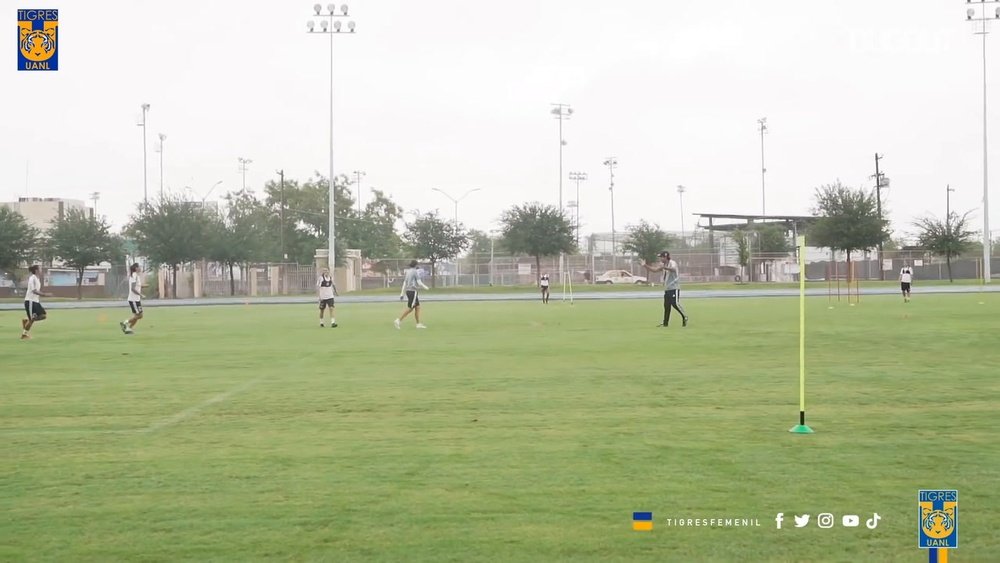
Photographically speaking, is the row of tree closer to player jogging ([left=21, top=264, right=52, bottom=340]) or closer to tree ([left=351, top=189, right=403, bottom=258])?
tree ([left=351, top=189, right=403, bottom=258])

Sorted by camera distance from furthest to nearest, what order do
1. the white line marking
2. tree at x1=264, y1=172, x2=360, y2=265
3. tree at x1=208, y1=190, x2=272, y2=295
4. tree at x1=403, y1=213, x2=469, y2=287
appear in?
tree at x1=264, y1=172, x2=360, y2=265
tree at x1=403, y1=213, x2=469, y2=287
tree at x1=208, y1=190, x2=272, y2=295
the white line marking

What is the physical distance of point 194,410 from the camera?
976 centimetres

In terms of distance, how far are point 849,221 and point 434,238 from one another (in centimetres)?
3226

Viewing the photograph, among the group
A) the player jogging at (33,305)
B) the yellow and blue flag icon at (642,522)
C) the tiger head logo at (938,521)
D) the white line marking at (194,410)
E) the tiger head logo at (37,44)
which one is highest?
the tiger head logo at (37,44)

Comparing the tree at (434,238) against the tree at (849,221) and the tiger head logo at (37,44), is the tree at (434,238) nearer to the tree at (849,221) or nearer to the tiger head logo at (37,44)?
the tree at (849,221)

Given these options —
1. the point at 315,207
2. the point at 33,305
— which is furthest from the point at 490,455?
the point at 315,207

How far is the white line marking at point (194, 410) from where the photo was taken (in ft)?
28.4

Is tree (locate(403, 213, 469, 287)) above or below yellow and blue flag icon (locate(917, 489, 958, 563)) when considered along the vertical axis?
above

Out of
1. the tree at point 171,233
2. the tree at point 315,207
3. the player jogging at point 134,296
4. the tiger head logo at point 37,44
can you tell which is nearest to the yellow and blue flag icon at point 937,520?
the tiger head logo at point 37,44

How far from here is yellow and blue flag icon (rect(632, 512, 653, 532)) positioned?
5.07 metres

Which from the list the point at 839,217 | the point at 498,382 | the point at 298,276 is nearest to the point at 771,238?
the point at 839,217

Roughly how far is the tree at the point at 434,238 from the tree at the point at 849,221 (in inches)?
1125

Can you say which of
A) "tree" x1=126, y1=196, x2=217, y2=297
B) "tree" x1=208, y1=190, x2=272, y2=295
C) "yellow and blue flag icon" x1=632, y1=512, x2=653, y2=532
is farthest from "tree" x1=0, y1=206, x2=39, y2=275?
"yellow and blue flag icon" x1=632, y1=512, x2=653, y2=532

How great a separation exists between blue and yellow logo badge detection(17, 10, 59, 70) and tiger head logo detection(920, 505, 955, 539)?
19787 mm
